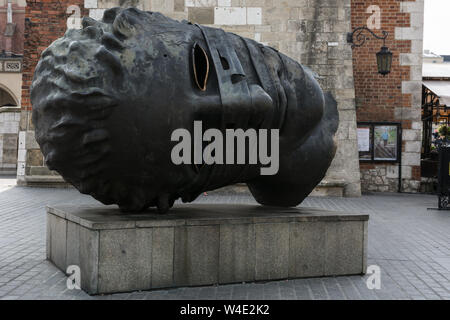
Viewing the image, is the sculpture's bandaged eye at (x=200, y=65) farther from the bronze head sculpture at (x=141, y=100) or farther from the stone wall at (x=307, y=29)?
the stone wall at (x=307, y=29)

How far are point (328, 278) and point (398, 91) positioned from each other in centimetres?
1005

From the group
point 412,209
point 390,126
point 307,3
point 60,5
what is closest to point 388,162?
point 390,126

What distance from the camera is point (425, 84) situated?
47.5 ft

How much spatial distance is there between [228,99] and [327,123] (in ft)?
4.47

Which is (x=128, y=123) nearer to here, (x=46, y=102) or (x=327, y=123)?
(x=46, y=102)

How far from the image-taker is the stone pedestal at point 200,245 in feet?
12.2

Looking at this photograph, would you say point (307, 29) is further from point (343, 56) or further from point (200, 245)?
point (200, 245)

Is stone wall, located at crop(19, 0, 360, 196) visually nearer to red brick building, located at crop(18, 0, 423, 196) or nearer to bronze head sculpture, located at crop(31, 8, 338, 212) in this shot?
red brick building, located at crop(18, 0, 423, 196)

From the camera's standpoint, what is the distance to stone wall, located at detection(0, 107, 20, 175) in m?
19.0

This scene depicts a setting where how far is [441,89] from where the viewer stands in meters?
14.1

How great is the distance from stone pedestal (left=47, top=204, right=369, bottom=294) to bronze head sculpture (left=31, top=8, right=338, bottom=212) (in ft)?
0.92

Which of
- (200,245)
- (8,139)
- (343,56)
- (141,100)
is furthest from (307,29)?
(8,139)

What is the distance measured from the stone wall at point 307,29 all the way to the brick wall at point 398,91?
183 cm

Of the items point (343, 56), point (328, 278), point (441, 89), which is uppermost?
point (343, 56)
